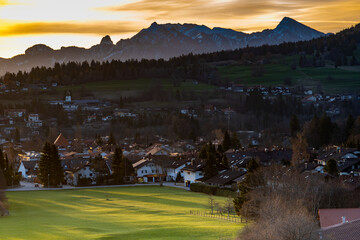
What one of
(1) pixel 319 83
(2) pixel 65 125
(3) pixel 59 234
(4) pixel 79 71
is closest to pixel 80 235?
(3) pixel 59 234

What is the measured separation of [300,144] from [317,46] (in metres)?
130

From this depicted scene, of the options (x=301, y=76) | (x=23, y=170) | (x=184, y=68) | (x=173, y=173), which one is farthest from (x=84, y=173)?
(x=184, y=68)

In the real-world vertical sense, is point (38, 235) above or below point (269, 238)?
below

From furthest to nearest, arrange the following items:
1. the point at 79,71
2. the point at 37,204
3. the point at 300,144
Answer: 1. the point at 79,71
2. the point at 300,144
3. the point at 37,204

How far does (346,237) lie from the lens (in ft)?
75.6

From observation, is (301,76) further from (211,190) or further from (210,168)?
(211,190)

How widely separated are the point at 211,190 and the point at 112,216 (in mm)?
17392

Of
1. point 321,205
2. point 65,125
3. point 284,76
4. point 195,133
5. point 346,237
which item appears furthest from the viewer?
point 284,76

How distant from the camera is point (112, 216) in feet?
147

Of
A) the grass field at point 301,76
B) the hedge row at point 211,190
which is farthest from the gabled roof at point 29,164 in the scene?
the grass field at point 301,76

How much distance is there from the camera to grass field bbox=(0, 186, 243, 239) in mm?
34500

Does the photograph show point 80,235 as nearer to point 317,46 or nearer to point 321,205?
point 321,205

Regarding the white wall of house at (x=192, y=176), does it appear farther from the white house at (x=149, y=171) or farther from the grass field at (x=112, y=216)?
the white house at (x=149, y=171)

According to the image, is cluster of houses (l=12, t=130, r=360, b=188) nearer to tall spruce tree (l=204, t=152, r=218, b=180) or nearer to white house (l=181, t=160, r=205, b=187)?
white house (l=181, t=160, r=205, b=187)
